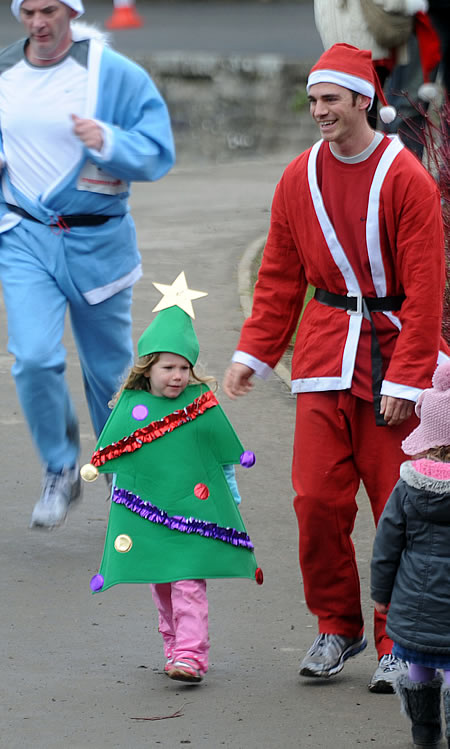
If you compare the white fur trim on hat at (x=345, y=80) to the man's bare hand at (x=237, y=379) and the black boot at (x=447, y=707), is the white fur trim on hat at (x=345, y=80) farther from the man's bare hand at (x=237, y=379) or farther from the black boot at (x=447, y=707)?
the black boot at (x=447, y=707)

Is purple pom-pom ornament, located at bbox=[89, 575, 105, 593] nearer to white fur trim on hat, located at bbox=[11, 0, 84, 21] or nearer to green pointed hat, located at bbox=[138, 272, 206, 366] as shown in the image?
green pointed hat, located at bbox=[138, 272, 206, 366]

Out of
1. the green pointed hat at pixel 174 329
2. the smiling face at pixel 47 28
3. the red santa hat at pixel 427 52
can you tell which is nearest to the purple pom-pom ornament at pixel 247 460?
the green pointed hat at pixel 174 329

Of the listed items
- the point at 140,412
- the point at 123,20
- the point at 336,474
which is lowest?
the point at 123,20

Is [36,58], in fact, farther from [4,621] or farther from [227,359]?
[227,359]

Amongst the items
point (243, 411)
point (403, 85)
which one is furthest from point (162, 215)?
point (243, 411)

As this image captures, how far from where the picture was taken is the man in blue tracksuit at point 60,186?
6.04 meters

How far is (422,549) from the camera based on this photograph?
164 inches

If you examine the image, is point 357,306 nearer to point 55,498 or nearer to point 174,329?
point 174,329

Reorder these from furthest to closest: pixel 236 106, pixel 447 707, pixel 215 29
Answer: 1. pixel 215 29
2. pixel 236 106
3. pixel 447 707

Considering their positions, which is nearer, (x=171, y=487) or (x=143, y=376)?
(x=171, y=487)

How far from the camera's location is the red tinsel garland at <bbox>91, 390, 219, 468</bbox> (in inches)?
196

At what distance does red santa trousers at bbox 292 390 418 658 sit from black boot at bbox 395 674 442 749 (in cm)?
52

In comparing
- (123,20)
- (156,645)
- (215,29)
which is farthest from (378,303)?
(123,20)

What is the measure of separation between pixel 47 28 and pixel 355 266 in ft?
6.37
